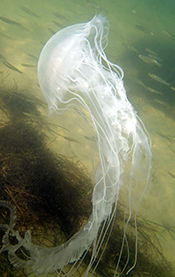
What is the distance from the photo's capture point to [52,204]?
8.42ft

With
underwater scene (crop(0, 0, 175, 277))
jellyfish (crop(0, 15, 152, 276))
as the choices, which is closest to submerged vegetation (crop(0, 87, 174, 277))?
underwater scene (crop(0, 0, 175, 277))

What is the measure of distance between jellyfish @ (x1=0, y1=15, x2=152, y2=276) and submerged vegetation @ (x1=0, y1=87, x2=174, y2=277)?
Answer: 201 millimetres

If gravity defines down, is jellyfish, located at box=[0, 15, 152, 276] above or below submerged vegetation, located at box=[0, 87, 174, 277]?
above

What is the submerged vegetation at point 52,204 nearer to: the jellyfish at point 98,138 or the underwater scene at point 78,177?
the underwater scene at point 78,177

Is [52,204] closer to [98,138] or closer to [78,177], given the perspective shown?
[78,177]

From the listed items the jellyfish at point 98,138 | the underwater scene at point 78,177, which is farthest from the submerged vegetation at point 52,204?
the jellyfish at point 98,138

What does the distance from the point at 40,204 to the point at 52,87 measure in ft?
6.32

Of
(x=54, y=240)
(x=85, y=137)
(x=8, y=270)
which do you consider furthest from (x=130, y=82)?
(x=8, y=270)

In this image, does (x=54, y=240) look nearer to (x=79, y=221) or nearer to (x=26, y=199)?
(x=79, y=221)

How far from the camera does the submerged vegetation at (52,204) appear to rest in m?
2.32

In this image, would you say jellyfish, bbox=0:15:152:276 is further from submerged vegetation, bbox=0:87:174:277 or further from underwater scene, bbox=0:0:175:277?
submerged vegetation, bbox=0:87:174:277

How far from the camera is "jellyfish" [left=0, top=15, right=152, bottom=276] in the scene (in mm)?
1976

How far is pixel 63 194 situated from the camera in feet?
9.04

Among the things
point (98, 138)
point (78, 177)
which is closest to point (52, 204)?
point (78, 177)
